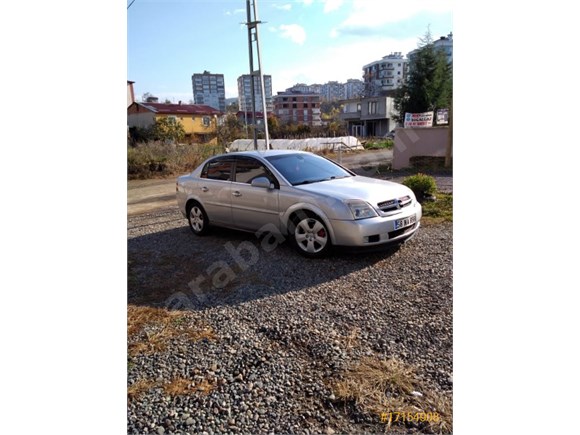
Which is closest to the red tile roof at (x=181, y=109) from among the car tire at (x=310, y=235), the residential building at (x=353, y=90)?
the residential building at (x=353, y=90)

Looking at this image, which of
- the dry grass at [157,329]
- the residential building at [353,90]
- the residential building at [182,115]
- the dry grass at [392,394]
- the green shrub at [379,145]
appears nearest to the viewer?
the dry grass at [392,394]

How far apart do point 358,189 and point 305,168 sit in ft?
3.02

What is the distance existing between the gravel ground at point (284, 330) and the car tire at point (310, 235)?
131 mm

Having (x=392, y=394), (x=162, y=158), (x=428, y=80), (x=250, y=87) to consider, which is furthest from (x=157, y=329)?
(x=428, y=80)

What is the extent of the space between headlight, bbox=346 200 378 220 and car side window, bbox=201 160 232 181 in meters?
2.03

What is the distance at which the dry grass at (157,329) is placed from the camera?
9.95 feet

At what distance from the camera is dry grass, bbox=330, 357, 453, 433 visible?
2123 mm

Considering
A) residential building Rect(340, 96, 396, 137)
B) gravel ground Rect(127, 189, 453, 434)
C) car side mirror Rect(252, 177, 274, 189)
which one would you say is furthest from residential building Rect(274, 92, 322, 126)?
gravel ground Rect(127, 189, 453, 434)

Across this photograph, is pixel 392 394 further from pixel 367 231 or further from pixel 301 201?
pixel 301 201

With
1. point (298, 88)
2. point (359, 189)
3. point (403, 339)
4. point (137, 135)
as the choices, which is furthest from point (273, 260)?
point (298, 88)

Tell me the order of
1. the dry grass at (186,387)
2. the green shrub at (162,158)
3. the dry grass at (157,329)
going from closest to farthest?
the dry grass at (186,387) < the dry grass at (157,329) < the green shrub at (162,158)

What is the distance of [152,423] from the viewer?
7.25 ft

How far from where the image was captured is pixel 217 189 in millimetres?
5613

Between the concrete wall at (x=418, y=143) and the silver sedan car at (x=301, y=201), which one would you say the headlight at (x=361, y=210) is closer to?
the silver sedan car at (x=301, y=201)
